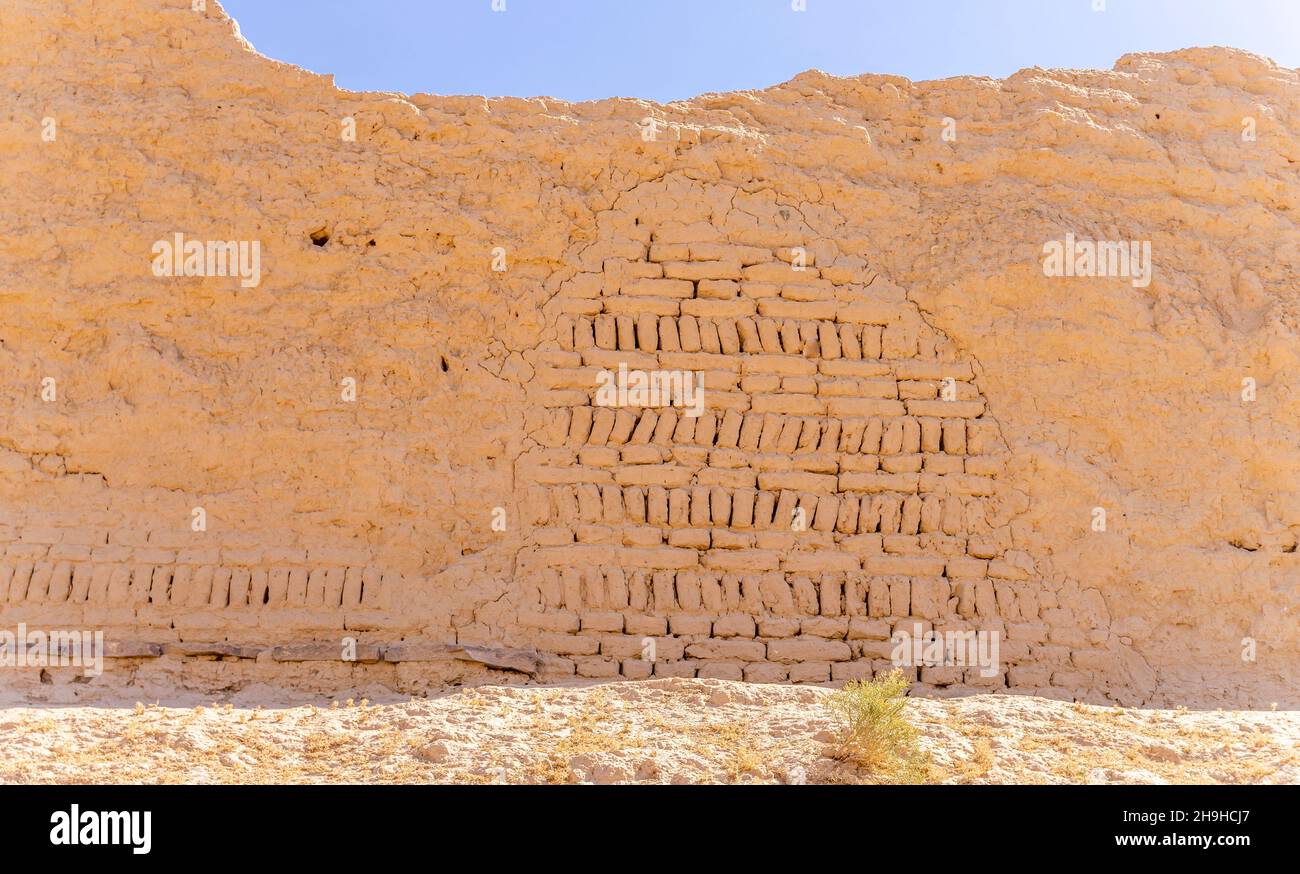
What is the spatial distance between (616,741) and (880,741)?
2.99ft

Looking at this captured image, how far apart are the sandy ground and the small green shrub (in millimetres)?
56

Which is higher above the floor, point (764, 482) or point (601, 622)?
point (764, 482)

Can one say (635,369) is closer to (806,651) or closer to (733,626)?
(733,626)

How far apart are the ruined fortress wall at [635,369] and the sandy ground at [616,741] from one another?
58 cm

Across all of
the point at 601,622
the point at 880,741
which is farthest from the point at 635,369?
the point at 880,741

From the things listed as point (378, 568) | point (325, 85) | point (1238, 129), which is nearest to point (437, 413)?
point (378, 568)

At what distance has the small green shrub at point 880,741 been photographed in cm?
408

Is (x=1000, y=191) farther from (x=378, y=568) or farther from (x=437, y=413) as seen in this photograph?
(x=378, y=568)

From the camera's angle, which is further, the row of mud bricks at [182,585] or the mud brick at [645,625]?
the mud brick at [645,625]

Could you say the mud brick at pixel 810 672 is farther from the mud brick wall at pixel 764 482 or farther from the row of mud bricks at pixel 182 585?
the row of mud bricks at pixel 182 585

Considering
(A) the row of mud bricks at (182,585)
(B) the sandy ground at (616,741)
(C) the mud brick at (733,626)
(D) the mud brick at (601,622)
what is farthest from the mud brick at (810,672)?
(A) the row of mud bricks at (182,585)

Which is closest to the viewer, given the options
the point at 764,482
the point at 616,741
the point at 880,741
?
the point at 880,741

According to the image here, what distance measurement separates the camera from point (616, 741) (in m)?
4.28

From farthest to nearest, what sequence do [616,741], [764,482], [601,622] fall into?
[764,482] < [601,622] < [616,741]
